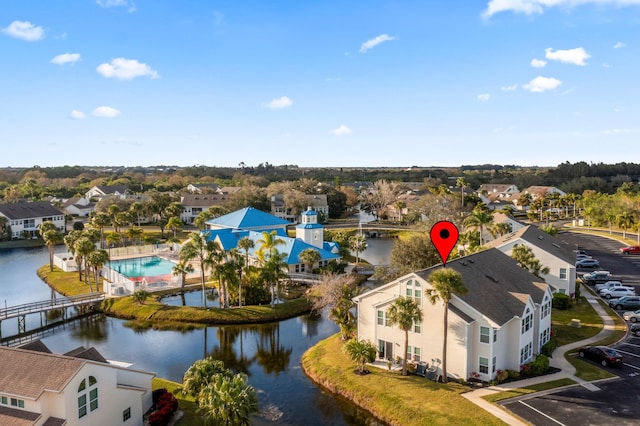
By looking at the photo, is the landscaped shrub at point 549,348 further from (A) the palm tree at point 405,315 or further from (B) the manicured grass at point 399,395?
(A) the palm tree at point 405,315

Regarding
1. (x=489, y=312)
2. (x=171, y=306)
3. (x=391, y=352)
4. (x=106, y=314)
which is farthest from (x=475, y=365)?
(x=106, y=314)

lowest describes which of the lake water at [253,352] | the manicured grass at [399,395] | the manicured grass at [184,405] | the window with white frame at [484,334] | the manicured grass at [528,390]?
the lake water at [253,352]

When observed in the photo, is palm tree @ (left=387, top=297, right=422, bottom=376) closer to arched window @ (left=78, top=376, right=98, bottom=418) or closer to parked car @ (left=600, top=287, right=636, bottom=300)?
arched window @ (left=78, top=376, right=98, bottom=418)

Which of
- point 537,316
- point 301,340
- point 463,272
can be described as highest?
point 463,272

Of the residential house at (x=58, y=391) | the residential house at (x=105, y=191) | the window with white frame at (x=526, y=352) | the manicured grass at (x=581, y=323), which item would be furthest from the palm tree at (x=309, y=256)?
the residential house at (x=105, y=191)

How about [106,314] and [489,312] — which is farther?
[106,314]

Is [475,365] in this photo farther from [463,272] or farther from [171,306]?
[171,306]

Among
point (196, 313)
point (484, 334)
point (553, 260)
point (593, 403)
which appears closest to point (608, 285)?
point (553, 260)
